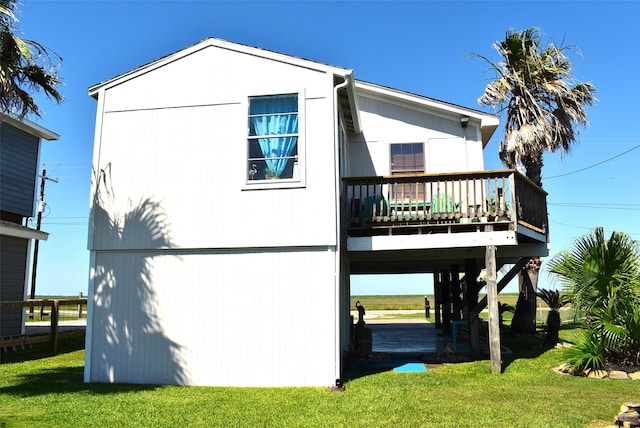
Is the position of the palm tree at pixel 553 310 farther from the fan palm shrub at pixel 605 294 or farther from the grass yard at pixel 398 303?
the grass yard at pixel 398 303

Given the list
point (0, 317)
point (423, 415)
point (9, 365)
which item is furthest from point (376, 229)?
point (0, 317)

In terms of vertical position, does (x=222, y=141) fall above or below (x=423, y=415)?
above

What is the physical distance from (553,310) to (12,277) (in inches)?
634

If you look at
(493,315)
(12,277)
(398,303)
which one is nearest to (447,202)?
(493,315)

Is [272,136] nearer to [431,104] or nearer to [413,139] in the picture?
[413,139]

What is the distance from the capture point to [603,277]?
9930 millimetres

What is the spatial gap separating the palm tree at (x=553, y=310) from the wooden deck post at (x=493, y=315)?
12.3 ft

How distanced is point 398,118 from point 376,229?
12.7 ft

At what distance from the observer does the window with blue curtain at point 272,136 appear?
366 inches

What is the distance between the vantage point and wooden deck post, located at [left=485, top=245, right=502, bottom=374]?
9.44 metres

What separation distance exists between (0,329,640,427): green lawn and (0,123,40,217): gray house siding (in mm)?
7959

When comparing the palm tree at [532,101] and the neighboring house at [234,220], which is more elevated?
the palm tree at [532,101]

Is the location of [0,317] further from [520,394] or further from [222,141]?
[520,394]

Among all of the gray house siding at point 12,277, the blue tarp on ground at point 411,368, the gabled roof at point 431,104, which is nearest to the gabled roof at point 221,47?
the gabled roof at point 431,104
